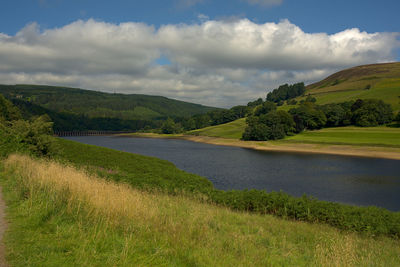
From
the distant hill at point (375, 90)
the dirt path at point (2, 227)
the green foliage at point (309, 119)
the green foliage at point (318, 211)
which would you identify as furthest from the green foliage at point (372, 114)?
the dirt path at point (2, 227)

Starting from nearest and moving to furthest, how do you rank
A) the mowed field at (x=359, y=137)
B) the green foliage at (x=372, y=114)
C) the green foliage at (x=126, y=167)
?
the green foliage at (x=126, y=167), the mowed field at (x=359, y=137), the green foliage at (x=372, y=114)

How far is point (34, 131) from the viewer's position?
996 inches

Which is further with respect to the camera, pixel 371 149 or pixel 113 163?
pixel 371 149

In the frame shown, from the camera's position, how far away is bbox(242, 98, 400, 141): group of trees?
105m

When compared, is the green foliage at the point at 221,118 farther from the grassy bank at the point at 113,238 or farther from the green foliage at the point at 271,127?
the grassy bank at the point at 113,238

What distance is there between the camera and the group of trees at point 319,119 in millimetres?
104875

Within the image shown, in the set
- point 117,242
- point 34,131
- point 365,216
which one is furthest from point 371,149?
point 117,242

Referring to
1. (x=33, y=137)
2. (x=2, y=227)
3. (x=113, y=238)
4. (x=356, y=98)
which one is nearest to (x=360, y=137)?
(x=356, y=98)

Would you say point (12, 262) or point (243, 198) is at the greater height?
point (12, 262)

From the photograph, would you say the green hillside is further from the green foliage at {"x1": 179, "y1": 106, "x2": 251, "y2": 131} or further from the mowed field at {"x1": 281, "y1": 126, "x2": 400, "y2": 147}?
the green foliage at {"x1": 179, "y1": 106, "x2": 251, "y2": 131}

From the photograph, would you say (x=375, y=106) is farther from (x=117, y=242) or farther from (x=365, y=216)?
(x=117, y=242)

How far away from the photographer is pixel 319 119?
11500 cm

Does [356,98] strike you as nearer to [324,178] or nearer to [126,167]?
[324,178]

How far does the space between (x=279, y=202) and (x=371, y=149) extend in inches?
2719
